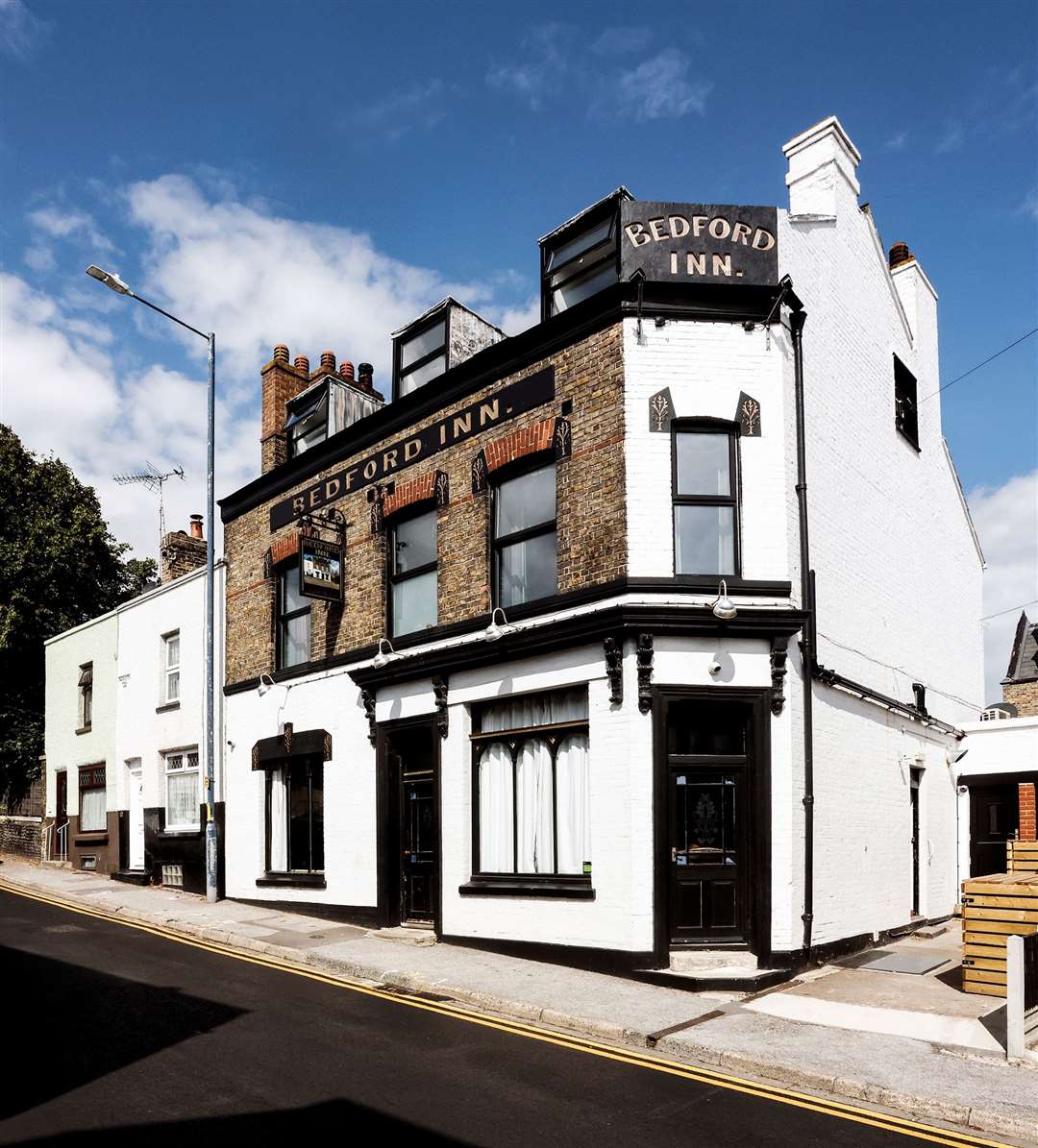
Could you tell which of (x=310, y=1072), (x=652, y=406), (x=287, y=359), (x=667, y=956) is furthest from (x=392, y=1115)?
(x=287, y=359)

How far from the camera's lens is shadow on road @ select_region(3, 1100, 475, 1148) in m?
6.75

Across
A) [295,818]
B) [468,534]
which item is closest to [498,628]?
[468,534]

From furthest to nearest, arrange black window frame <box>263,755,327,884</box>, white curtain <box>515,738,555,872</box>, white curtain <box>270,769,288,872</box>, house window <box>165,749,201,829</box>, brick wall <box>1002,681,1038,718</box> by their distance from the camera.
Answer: brick wall <box>1002,681,1038,718</box>
house window <box>165,749,201,829</box>
white curtain <box>270,769,288,872</box>
black window frame <box>263,755,327,884</box>
white curtain <box>515,738,555,872</box>

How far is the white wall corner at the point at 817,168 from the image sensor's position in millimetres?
16109

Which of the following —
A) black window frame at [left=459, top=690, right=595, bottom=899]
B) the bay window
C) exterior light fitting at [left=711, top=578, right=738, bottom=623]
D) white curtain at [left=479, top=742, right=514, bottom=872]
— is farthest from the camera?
white curtain at [left=479, top=742, right=514, bottom=872]

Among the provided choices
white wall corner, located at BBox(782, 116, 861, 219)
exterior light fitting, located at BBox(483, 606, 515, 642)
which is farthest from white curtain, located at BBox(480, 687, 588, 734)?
white wall corner, located at BBox(782, 116, 861, 219)

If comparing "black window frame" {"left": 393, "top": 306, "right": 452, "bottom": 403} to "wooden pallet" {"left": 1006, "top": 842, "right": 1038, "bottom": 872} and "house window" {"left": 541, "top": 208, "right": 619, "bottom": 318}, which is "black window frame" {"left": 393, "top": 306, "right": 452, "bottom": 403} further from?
"wooden pallet" {"left": 1006, "top": 842, "right": 1038, "bottom": 872}

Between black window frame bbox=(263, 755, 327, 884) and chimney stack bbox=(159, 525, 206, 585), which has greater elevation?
chimney stack bbox=(159, 525, 206, 585)

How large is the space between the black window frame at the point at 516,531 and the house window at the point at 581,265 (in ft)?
7.70

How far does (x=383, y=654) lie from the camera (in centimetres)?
1675

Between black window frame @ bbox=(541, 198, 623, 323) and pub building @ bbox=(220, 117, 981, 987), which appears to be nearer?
pub building @ bbox=(220, 117, 981, 987)

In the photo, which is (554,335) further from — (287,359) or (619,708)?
(287,359)

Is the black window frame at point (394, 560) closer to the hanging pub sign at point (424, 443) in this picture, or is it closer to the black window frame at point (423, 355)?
the hanging pub sign at point (424, 443)

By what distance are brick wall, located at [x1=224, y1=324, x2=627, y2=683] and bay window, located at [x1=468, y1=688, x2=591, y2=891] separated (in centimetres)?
164
